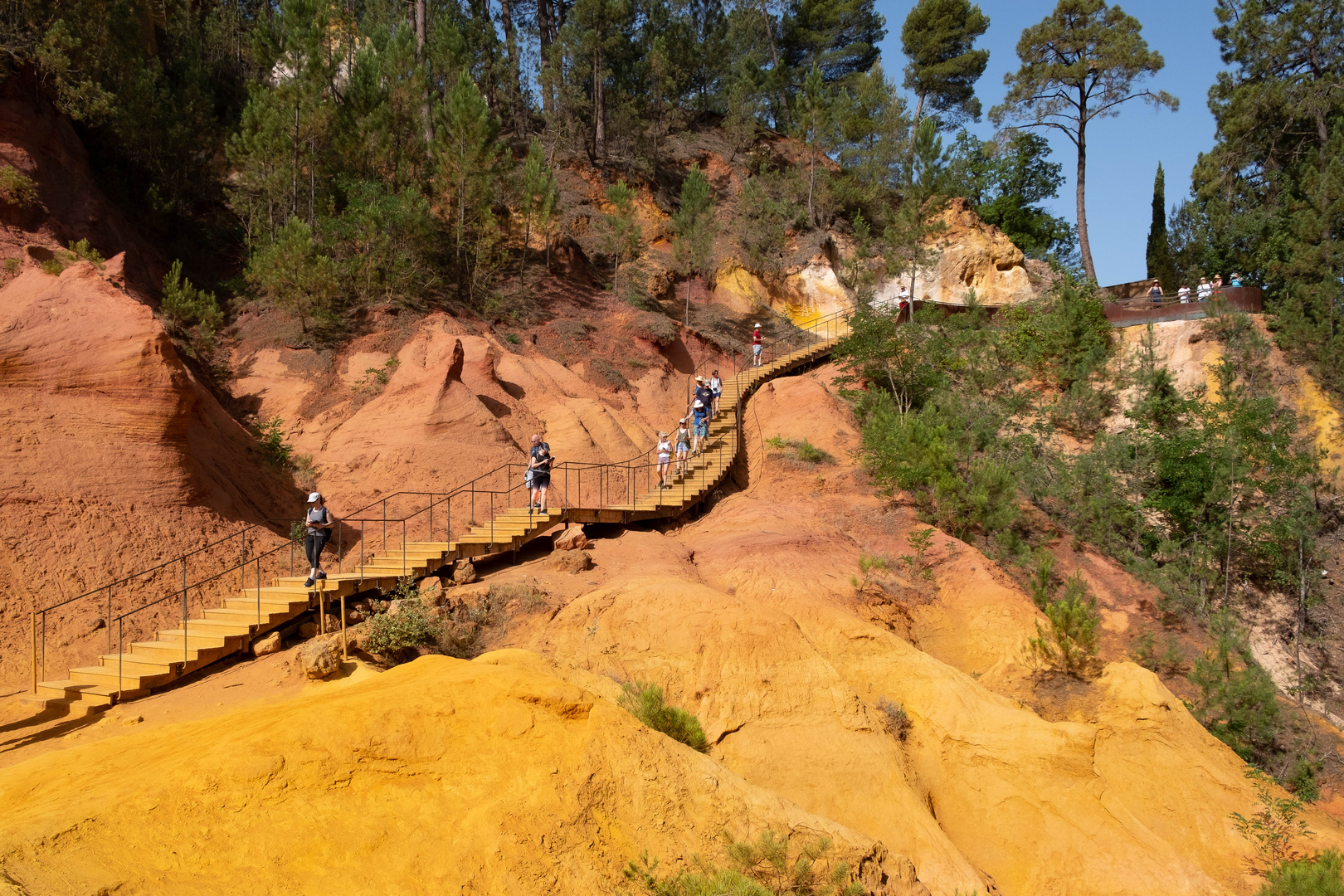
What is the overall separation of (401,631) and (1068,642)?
11700 mm

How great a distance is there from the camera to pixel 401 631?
11.4 meters

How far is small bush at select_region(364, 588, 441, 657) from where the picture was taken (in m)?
11.4

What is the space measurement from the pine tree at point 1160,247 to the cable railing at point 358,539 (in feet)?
96.1

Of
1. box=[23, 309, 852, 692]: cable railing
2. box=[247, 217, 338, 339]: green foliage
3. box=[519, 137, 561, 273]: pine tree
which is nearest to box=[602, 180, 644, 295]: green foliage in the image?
box=[519, 137, 561, 273]: pine tree

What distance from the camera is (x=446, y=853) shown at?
600 centimetres

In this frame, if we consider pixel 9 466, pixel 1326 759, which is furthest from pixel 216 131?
pixel 1326 759

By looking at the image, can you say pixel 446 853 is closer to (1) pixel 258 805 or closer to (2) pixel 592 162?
(1) pixel 258 805

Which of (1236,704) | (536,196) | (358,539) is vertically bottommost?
(1236,704)

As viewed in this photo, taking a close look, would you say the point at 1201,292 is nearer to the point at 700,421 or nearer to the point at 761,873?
the point at 700,421

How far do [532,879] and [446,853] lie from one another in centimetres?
65

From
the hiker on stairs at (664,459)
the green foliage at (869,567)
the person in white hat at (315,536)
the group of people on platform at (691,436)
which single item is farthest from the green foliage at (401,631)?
the hiker on stairs at (664,459)

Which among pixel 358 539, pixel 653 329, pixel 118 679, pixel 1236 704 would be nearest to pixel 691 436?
pixel 653 329

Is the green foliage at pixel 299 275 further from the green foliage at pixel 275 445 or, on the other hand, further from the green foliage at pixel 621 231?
the green foliage at pixel 621 231

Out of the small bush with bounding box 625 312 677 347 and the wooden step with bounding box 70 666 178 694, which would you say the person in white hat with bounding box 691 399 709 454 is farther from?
the wooden step with bounding box 70 666 178 694
